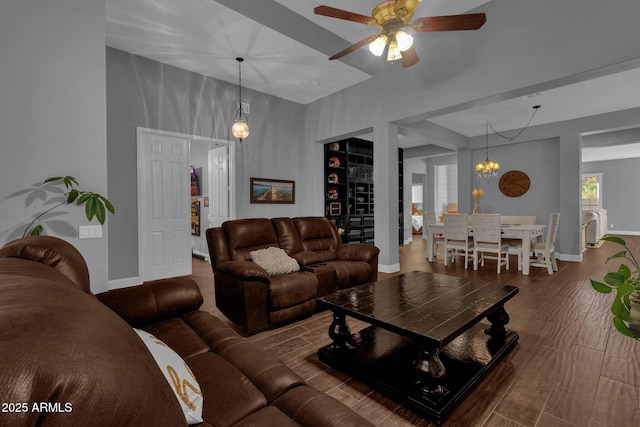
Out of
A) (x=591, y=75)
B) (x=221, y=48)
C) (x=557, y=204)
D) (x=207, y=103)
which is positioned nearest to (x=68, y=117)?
(x=221, y=48)

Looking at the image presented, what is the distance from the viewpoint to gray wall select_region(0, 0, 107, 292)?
2174 mm

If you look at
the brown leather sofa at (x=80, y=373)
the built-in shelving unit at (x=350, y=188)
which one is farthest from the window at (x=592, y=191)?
the brown leather sofa at (x=80, y=373)

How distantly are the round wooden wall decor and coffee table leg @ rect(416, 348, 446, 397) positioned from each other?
276 inches

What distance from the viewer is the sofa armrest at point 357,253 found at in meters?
3.66

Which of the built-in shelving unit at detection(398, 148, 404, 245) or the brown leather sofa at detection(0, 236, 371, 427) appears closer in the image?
the brown leather sofa at detection(0, 236, 371, 427)

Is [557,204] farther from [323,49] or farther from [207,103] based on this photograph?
[207,103]

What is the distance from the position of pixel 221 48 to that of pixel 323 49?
1386mm

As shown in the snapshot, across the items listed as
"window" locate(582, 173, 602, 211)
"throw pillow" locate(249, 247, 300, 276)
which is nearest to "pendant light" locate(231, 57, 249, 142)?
"throw pillow" locate(249, 247, 300, 276)

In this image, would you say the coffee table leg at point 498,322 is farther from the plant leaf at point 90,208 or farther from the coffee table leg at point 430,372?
the plant leaf at point 90,208

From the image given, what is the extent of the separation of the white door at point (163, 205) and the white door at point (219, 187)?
0.65 metres

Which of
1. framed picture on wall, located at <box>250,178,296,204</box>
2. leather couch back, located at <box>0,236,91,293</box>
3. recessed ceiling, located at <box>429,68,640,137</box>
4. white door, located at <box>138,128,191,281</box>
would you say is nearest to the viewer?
leather couch back, located at <box>0,236,91,293</box>

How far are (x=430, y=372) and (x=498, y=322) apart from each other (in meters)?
1.10

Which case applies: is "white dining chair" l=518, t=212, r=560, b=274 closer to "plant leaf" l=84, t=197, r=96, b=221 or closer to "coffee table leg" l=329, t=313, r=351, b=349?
"coffee table leg" l=329, t=313, r=351, b=349

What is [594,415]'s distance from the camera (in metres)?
1.62
